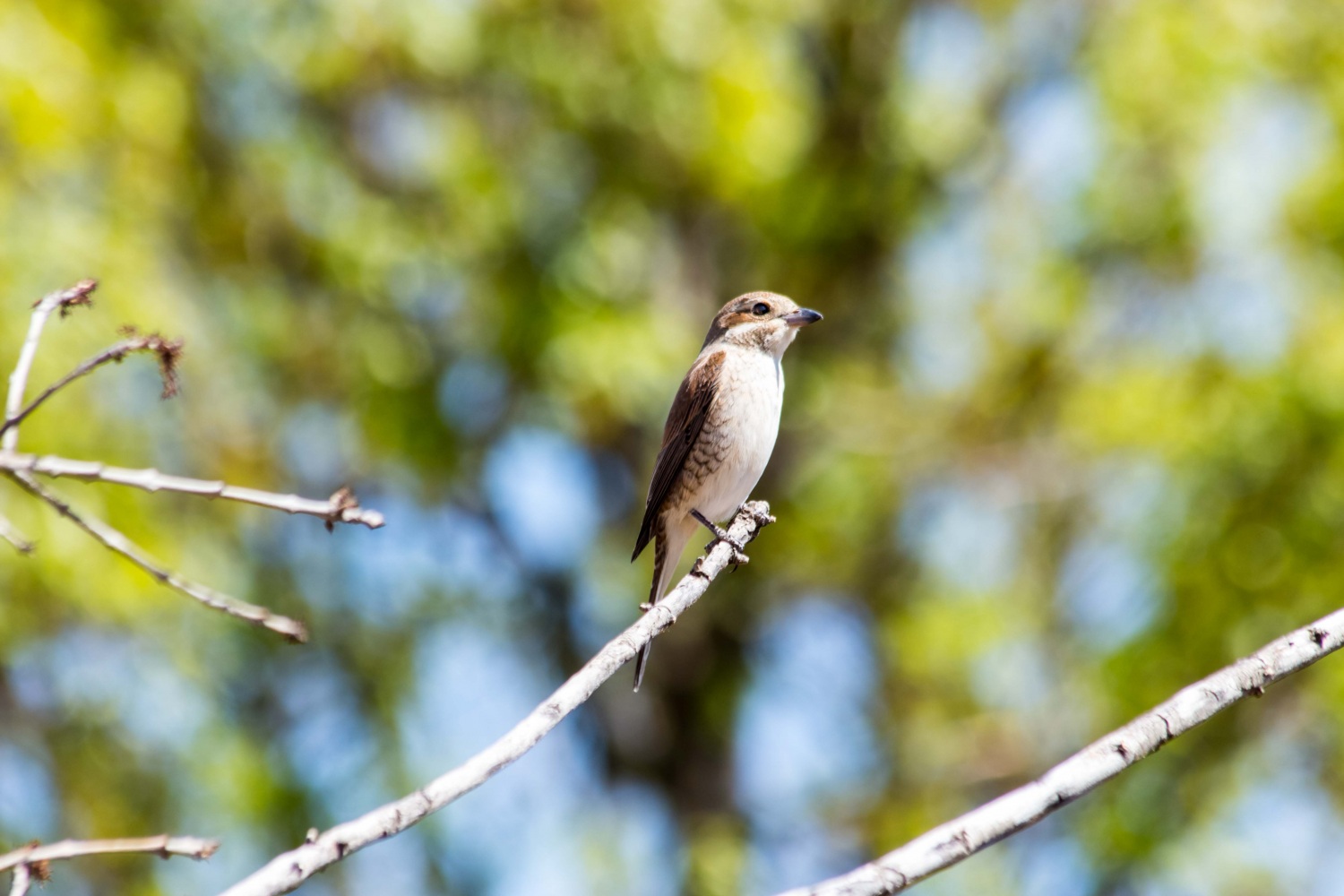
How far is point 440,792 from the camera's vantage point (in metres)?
1.92

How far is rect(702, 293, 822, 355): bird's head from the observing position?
5672 millimetres

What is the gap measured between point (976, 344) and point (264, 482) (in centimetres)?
511

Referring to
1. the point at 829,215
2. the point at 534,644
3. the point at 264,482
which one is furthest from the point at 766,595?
the point at 264,482

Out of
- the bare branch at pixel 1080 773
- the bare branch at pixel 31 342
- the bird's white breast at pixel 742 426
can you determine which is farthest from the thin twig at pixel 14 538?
the bird's white breast at pixel 742 426

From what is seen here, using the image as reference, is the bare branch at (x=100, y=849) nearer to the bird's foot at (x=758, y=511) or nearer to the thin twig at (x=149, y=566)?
the thin twig at (x=149, y=566)

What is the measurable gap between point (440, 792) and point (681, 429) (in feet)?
11.8

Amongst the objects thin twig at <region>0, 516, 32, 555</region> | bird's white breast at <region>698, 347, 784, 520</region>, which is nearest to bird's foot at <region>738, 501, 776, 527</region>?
bird's white breast at <region>698, 347, 784, 520</region>

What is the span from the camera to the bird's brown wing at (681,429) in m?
5.36

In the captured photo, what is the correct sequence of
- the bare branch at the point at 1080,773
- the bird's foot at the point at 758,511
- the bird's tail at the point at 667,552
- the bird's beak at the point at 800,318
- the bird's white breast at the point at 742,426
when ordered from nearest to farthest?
1. the bare branch at the point at 1080,773
2. the bird's foot at the point at 758,511
3. the bird's white breast at the point at 742,426
4. the bird's tail at the point at 667,552
5. the bird's beak at the point at 800,318

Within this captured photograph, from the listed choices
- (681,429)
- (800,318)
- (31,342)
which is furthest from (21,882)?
(800,318)

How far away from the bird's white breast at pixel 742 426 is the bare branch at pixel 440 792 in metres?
2.54

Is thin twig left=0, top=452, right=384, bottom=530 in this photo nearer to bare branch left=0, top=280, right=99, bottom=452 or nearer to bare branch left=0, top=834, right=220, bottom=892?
bare branch left=0, top=280, right=99, bottom=452

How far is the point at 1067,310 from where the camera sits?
934cm

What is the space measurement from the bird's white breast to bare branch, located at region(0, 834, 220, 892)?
3571mm
